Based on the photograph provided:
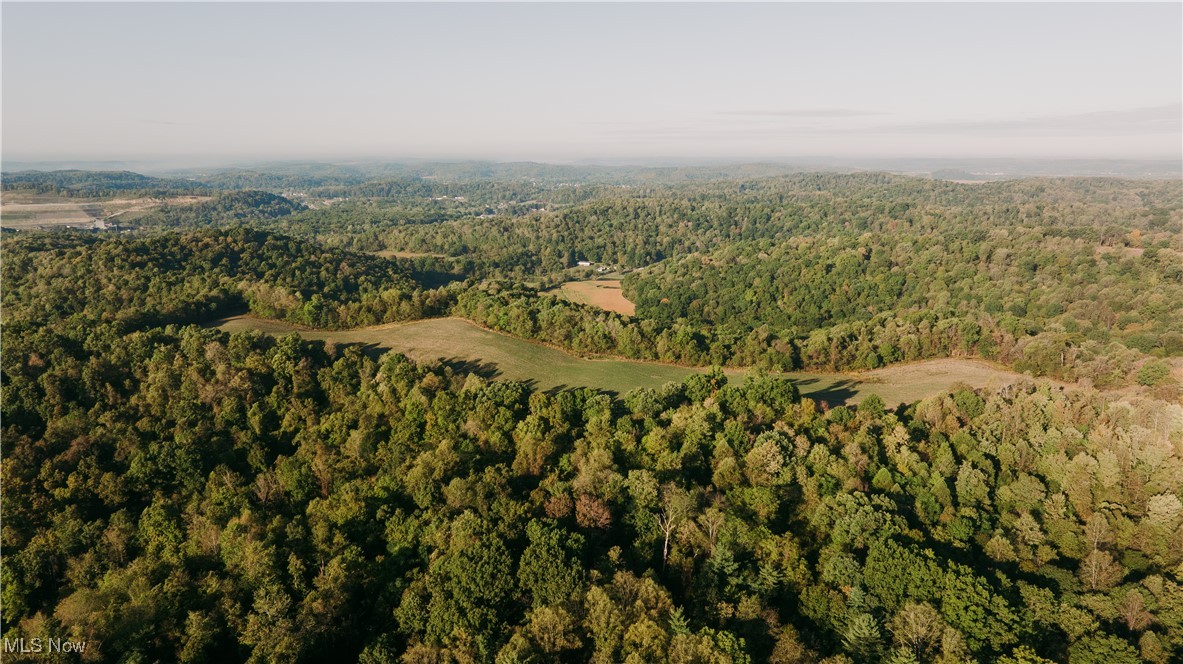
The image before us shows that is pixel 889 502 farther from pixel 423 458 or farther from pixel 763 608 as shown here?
pixel 423 458

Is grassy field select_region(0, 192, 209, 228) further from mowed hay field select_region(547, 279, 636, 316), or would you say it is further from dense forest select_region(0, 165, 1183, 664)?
mowed hay field select_region(547, 279, 636, 316)

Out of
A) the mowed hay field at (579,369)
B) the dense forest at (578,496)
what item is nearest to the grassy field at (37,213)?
the dense forest at (578,496)

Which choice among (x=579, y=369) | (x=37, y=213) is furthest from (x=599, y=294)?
(x=37, y=213)

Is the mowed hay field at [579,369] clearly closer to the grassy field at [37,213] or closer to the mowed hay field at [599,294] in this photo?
the mowed hay field at [599,294]

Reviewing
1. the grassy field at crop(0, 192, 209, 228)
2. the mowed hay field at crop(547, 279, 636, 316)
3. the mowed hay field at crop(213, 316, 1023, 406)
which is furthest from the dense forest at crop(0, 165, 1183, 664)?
the grassy field at crop(0, 192, 209, 228)

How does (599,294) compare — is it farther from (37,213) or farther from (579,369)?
(37,213)
